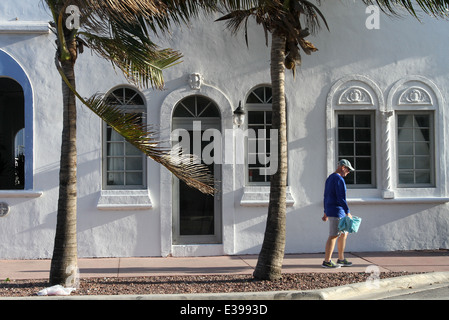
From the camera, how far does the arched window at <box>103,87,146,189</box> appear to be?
10422 millimetres

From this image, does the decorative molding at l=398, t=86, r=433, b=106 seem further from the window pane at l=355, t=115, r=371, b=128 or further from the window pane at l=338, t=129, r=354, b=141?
the window pane at l=338, t=129, r=354, b=141

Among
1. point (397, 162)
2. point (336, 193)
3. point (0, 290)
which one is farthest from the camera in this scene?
point (397, 162)

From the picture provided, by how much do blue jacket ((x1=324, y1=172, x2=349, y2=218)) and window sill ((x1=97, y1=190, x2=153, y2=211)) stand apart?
3372 millimetres

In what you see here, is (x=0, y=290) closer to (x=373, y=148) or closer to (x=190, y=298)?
(x=190, y=298)

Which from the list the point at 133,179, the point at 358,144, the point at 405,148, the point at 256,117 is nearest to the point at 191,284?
the point at 133,179

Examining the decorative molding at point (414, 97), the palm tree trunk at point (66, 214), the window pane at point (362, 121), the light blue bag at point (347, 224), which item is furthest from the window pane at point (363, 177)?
the palm tree trunk at point (66, 214)

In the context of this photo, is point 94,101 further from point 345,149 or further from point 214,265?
point 345,149

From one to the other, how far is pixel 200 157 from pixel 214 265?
2.22m

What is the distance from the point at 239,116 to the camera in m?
10.4

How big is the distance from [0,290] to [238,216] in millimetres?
4582

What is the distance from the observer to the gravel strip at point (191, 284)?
7.32 meters

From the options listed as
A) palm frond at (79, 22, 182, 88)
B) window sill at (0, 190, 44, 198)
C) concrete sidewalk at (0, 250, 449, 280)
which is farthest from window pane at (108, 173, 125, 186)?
palm frond at (79, 22, 182, 88)

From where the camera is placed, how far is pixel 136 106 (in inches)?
412

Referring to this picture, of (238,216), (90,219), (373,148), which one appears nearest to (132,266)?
(90,219)
